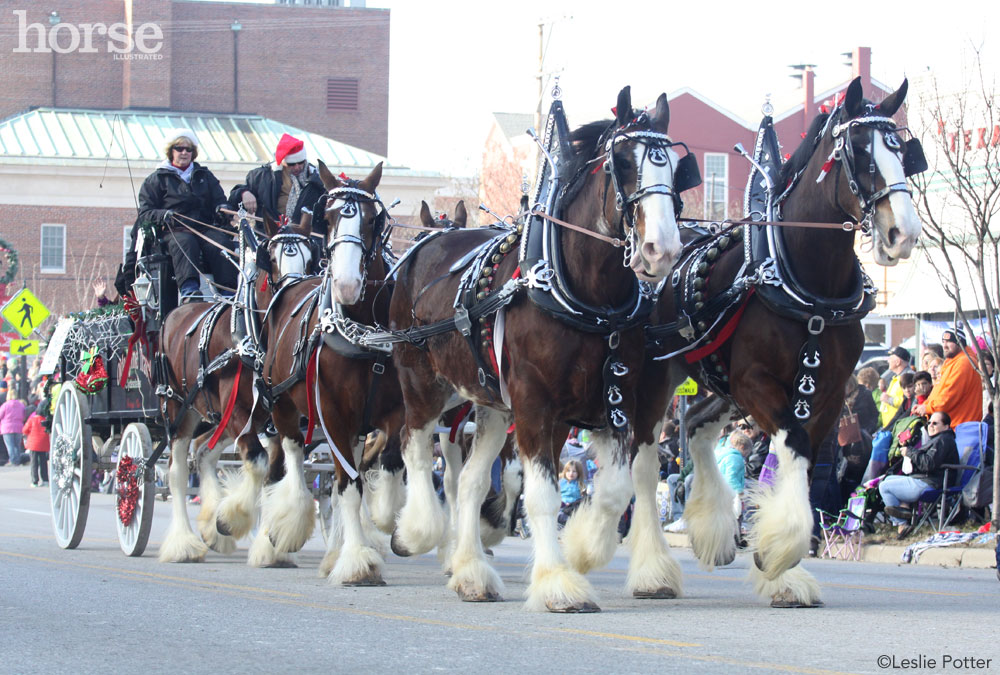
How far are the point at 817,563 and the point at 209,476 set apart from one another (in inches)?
217

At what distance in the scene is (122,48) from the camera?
60.4m

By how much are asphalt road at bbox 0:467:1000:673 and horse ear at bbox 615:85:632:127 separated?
2.76 m

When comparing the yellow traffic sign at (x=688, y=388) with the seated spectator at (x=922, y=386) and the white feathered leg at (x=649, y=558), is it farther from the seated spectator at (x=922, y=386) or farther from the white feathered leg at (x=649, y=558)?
the white feathered leg at (x=649, y=558)

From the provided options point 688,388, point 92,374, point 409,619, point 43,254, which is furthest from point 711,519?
point 43,254

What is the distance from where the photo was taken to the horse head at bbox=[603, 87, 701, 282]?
7.78 m

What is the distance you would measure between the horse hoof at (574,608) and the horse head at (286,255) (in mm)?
4639

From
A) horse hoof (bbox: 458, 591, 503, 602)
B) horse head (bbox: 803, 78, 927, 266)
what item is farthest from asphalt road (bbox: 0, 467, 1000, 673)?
horse head (bbox: 803, 78, 927, 266)

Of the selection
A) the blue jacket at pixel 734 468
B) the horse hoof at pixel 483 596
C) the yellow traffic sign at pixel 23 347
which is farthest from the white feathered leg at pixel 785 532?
the yellow traffic sign at pixel 23 347

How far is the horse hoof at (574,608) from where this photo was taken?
806 cm

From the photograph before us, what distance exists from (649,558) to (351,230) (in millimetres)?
2960

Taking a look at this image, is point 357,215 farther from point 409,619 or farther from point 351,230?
point 409,619

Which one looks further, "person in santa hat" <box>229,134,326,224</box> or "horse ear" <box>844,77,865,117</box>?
"person in santa hat" <box>229,134,326,224</box>

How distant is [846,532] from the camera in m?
14.2

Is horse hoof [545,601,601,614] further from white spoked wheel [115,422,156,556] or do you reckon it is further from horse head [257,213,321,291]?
white spoked wheel [115,422,156,556]
